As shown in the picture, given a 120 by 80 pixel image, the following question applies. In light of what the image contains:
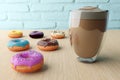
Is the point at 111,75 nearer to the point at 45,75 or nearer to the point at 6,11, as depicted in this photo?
the point at 45,75

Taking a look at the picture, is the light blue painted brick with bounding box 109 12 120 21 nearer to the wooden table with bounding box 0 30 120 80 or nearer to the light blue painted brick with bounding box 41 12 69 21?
the light blue painted brick with bounding box 41 12 69 21

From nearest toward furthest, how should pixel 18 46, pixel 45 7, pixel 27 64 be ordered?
pixel 27 64, pixel 18 46, pixel 45 7

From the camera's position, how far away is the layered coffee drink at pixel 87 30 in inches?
17.7

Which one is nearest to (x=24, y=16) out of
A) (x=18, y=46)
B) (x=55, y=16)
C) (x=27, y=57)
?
(x=55, y=16)

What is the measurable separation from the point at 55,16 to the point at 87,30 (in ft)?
3.35

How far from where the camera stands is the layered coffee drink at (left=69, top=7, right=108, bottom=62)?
450 mm

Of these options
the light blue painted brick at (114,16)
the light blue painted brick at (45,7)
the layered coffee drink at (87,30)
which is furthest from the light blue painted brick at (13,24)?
the layered coffee drink at (87,30)

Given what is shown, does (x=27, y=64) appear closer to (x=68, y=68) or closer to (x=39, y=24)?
(x=68, y=68)

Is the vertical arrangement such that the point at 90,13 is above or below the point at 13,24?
above

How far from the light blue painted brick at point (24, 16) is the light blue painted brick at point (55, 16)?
4 centimetres

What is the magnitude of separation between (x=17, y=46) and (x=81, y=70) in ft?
0.70

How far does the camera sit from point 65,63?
48 cm

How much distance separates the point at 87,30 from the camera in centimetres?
46

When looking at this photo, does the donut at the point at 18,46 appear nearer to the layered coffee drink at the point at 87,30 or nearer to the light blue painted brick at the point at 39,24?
the layered coffee drink at the point at 87,30
